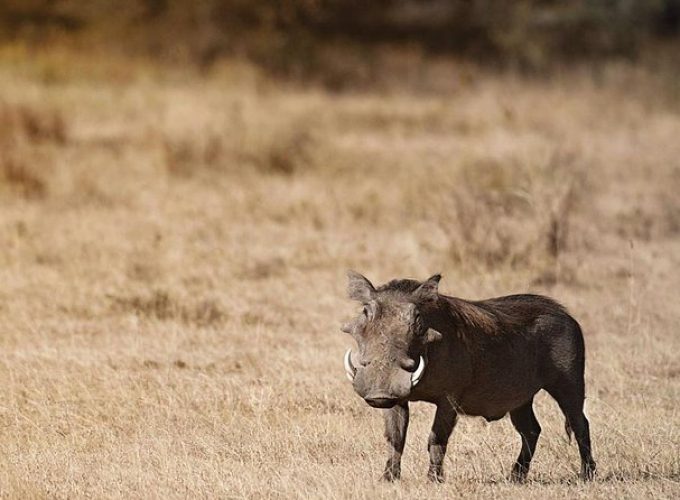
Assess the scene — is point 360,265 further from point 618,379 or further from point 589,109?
point 589,109

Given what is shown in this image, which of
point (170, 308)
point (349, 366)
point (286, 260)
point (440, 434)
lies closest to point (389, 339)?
point (349, 366)

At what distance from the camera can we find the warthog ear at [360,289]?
5455 millimetres

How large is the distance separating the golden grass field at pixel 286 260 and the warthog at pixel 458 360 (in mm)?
Answer: 260

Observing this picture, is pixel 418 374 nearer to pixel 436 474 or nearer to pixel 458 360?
pixel 458 360

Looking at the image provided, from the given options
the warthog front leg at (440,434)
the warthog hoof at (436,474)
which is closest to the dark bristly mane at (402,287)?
the warthog front leg at (440,434)

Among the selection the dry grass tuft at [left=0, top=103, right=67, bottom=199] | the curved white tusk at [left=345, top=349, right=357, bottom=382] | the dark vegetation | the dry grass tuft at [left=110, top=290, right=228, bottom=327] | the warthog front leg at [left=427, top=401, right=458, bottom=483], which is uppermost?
the curved white tusk at [left=345, top=349, right=357, bottom=382]

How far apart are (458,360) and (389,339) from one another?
47 cm

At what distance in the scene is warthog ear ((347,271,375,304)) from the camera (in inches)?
215

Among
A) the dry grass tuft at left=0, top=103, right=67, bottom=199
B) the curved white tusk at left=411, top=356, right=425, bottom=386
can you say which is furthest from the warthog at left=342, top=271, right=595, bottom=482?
the dry grass tuft at left=0, top=103, right=67, bottom=199

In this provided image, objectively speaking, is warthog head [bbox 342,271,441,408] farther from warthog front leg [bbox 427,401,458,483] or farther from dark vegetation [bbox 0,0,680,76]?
dark vegetation [bbox 0,0,680,76]

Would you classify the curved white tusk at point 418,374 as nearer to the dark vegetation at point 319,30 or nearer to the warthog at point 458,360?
the warthog at point 458,360

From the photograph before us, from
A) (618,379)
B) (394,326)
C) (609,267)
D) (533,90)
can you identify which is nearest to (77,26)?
(533,90)

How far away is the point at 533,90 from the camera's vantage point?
22734mm

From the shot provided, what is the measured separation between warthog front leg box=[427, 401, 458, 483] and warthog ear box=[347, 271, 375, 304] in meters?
0.56
